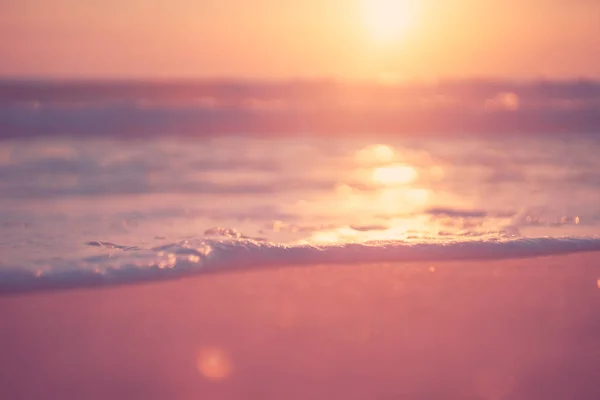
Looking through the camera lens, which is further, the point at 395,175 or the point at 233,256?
the point at 395,175

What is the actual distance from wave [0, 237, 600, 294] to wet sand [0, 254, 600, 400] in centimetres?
7

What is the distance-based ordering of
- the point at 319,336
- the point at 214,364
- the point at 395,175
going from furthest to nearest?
the point at 395,175, the point at 319,336, the point at 214,364

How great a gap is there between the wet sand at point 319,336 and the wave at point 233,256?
0.07m

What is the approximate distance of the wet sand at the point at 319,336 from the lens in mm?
1732

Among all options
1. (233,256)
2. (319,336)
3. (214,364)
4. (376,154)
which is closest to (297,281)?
(233,256)

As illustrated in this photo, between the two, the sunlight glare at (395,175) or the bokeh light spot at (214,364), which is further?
the sunlight glare at (395,175)

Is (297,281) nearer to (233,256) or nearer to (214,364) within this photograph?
(233,256)

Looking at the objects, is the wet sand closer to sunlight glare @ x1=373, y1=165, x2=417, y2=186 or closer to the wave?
the wave

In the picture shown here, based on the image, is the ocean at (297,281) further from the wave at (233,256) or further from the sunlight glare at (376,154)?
the sunlight glare at (376,154)

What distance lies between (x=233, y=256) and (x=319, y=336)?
667 millimetres

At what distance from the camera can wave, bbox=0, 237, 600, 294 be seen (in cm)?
240

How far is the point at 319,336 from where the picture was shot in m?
2.00

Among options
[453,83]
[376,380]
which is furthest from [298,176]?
[453,83]

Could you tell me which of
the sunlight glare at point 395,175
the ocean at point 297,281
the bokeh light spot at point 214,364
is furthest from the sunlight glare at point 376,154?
the bokeh light spot at point 214,364
